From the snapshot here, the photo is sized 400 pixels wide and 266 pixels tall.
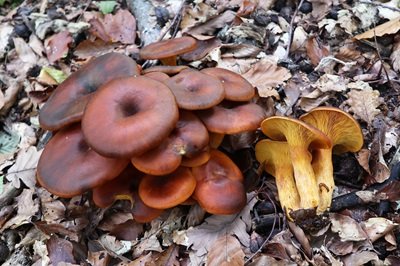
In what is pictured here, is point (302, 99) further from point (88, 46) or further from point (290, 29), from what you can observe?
point (88, 46)

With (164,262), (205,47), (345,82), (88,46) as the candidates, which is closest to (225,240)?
(164,262)

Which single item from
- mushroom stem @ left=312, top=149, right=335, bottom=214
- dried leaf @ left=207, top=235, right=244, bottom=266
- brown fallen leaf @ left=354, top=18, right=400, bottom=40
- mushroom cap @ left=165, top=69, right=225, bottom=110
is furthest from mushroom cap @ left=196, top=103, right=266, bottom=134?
brown fallen leaf @ left=354, top=18, right=400, bottom=40

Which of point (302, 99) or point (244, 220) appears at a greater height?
point (302, 99)

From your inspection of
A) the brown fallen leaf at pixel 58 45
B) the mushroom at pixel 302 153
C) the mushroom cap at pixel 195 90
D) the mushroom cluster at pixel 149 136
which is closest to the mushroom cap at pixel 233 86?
the mushroom cluster at pixel 149 136

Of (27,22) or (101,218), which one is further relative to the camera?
(27,22)

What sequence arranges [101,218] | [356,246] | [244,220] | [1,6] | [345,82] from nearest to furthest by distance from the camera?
[356,246] → [244,220] → [101,218] → [345,82] → [1,6]

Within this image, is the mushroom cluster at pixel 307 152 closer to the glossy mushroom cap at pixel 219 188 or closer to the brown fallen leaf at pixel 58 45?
the glossy mushroom cap at pixel 219 188
